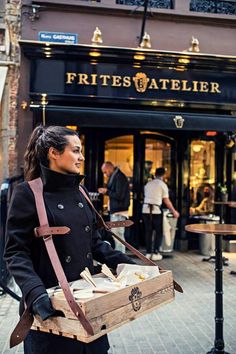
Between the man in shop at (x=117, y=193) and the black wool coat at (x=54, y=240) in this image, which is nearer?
the black wool coat at (x=54, y=240)

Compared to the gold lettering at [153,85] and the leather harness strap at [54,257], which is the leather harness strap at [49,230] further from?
the gold lettering at [153,85]

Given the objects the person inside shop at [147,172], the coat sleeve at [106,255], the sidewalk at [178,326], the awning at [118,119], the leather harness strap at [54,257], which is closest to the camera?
the leather harness strap at [54,257]

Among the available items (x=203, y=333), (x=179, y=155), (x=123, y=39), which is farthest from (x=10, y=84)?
(x=203, y=333)

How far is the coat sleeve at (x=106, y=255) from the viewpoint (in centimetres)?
267

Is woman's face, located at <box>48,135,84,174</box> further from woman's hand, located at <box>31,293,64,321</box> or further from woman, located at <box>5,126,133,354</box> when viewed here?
woman's hand, located at <box>31,293,64,321</box>

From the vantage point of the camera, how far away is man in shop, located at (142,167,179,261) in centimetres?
847

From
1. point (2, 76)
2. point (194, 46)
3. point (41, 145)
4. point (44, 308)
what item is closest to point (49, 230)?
point (44, 308)

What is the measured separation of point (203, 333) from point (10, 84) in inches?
213

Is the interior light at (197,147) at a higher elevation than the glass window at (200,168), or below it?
higher

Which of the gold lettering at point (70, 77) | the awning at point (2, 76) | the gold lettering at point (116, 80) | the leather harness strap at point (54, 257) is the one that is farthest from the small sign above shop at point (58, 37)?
the leather harness strap at point (54, 257)

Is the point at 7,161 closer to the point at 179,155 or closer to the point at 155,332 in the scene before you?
the point at 179,155

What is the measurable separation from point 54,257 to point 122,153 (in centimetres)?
728

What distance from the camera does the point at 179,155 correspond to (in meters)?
9.52

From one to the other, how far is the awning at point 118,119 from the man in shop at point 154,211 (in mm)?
1544
